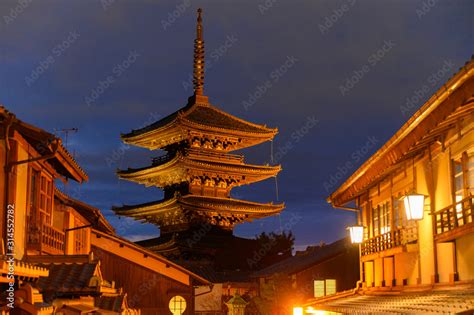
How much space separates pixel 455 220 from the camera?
45.5ft

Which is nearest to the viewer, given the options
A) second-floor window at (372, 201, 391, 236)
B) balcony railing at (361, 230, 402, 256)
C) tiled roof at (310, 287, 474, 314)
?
tiled roof at (310, 287, 474, 314)

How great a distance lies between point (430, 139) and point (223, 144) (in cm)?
3764

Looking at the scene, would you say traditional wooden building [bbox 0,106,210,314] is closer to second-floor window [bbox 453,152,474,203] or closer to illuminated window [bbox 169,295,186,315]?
second-floor window [bbox 453,152,474,203]

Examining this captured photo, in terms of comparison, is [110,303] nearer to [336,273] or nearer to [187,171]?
[336,273]

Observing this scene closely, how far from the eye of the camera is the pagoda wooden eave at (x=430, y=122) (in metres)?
11.7

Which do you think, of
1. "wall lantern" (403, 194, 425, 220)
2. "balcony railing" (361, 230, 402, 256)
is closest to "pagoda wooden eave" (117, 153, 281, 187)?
"balcony railing" (361, 230, 402, 256)

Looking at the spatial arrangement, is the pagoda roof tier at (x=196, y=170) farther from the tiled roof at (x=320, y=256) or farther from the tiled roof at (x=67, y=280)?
the tiled roof at (x=67, y=280)

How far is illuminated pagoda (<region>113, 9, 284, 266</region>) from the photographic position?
50.6m

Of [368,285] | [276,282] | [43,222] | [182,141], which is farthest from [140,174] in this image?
[43,222]

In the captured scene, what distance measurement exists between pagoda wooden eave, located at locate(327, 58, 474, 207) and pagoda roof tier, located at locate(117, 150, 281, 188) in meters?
30.3

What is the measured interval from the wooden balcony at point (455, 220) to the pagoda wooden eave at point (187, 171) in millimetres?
34731

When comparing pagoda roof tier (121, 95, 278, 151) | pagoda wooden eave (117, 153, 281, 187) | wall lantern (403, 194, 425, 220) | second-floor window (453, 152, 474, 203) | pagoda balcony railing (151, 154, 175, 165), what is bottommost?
wall lantern (403, 194, 425, 220)

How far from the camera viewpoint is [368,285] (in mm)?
24156

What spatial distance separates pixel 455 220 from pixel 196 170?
37.9m
